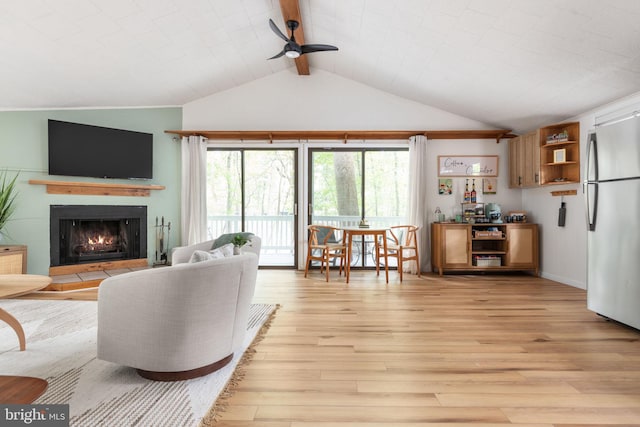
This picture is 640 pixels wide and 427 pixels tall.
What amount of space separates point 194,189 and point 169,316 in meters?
3.95

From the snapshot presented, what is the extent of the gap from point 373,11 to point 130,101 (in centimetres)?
384

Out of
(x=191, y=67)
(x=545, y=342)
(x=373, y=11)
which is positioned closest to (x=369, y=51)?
(x=373, y=11)

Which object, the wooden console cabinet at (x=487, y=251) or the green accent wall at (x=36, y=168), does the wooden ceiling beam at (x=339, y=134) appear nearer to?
the green accent wall at (x=36, y=168)

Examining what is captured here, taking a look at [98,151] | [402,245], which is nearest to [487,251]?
[402,245]

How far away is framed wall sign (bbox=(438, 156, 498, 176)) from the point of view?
575 cm

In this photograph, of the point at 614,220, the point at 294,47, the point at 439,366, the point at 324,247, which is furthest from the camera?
the point at 324,247

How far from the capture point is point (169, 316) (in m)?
1.94

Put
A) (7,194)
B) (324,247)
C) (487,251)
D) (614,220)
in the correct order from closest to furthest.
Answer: (614,220)
(7,194)
(324,247)
(487,251)

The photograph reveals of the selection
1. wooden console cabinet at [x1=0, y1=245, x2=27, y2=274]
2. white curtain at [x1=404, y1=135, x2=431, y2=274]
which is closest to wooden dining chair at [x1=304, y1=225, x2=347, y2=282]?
white curtain at [x1=404, y1=135, x2=431, y2=274]

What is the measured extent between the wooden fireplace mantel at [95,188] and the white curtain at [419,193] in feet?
13.2

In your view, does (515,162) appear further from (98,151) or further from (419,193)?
(98,151)

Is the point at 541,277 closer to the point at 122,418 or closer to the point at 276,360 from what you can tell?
the point at 276,360

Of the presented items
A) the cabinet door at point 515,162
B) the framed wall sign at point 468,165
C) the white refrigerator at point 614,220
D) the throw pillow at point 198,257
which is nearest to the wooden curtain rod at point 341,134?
the cabinet door at point 515,162

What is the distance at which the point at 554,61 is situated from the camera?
357 centimetres
